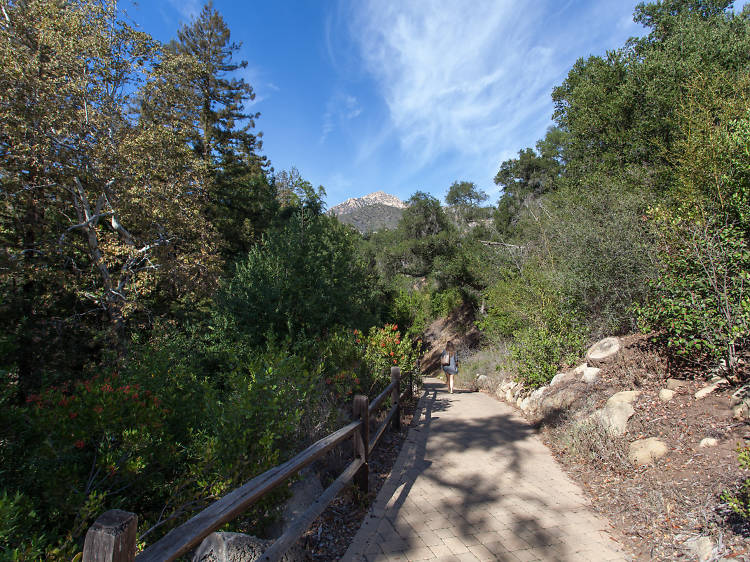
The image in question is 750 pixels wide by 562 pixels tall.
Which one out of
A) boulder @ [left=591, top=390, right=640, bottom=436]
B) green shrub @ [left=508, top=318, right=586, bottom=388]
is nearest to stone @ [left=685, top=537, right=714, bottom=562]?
boulder @ [left=591, top=390, right=640, bottom=436]

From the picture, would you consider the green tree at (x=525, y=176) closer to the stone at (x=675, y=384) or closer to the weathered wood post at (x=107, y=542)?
the stone at (x=675, y=384)

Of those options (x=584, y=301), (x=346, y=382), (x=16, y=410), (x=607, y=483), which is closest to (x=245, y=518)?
(x=16, y=410)

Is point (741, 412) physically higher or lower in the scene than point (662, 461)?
higher

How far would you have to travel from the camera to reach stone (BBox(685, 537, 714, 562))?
9.16 feet

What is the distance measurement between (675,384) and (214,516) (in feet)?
20.2

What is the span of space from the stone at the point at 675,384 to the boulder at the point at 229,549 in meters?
5.64

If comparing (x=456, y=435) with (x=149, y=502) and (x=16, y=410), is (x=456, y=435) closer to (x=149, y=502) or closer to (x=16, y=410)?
(x=149, y=502)

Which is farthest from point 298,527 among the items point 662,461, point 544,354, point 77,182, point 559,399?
point 77,182

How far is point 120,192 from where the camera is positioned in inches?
500

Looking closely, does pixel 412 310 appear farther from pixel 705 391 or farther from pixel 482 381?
pixel 705 391

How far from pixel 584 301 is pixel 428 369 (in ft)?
48.3

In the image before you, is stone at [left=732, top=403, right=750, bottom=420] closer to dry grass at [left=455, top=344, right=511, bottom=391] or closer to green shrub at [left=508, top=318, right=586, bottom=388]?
green shrub at [left=508, top=318, right=586, bottom=388]

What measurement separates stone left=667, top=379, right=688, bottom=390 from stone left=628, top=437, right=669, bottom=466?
1262 millimetres

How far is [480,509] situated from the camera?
4.07 m
